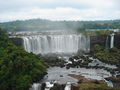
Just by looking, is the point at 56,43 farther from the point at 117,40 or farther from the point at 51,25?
the point at 51,25

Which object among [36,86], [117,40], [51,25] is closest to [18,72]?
[36,86]

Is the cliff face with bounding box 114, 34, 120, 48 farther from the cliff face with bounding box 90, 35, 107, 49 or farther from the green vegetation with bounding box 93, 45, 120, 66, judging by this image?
the green vegetation with bounding box 93, 45, 120, 66

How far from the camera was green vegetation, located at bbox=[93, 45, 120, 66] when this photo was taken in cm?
3569

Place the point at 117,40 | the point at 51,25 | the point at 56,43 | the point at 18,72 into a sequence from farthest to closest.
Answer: the point at 51,25 → the point at 56,43 → the point at 117,40 → the point at 18,72

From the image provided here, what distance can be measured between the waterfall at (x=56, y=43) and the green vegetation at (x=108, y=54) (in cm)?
353

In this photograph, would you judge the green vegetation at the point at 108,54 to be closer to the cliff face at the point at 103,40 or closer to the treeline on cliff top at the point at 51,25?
the cliff face at the point at 103,40

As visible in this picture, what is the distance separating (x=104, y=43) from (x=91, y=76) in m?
18.3

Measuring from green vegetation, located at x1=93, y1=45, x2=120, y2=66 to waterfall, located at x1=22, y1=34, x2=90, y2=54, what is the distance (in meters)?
3.53

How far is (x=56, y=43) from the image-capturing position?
147 feet

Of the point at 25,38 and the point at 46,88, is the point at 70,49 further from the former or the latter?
the point at 46,88

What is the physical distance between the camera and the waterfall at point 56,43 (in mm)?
43312

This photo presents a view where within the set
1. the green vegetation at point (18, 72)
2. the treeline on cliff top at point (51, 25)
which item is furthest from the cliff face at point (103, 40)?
the treeline on cliff top at point (51, 25)

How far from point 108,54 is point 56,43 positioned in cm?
1011

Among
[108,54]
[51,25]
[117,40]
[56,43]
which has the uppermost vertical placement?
[117,40]
